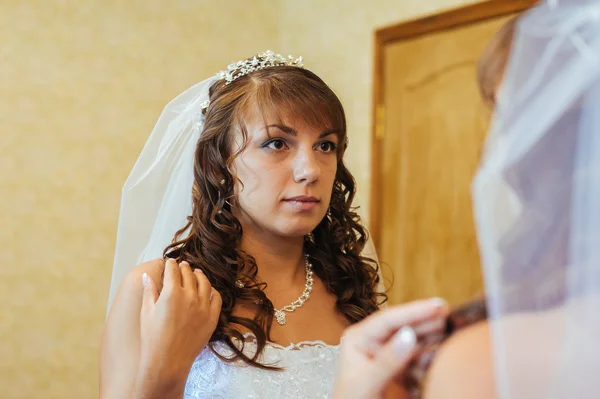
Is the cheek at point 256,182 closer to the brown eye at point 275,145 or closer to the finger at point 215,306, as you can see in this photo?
the brown eye at point 275,145

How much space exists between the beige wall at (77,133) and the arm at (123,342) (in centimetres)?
159

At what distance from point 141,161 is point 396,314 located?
1.23 meters

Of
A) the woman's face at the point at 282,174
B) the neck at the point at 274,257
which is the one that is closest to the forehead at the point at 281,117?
the woman's face at the point at 282,174

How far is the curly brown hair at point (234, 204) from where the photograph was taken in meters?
1.48

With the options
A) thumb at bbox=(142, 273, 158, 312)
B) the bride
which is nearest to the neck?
the bride

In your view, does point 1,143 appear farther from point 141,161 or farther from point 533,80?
point 533,80

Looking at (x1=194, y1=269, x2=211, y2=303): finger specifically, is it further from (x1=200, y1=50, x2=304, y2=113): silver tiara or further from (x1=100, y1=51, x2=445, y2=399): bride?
(x1=200, y1=50, x2=304, y2=113): silver tiara

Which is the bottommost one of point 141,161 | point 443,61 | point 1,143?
point 141,161

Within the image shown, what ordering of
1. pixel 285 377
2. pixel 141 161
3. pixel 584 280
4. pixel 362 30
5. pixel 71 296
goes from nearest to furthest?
1. pixel 584 280
2. pixel 285 377
3. pixel 141 161
4. pixel 71 296
5. pixel 362 30

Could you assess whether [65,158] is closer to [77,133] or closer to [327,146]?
[77,133]

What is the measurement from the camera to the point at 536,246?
690 millimetres

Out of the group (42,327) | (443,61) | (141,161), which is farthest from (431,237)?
(42,327)

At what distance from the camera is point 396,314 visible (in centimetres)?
75

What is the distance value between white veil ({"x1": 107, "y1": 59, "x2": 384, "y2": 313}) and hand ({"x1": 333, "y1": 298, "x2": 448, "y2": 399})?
102 centimetres
